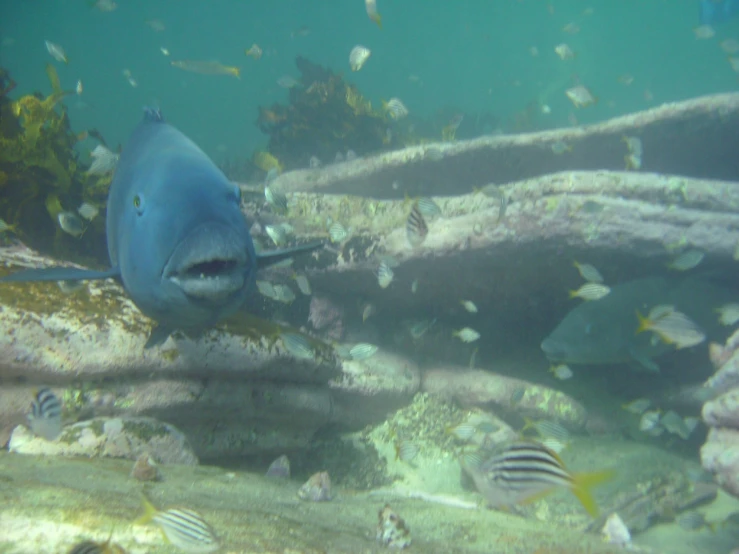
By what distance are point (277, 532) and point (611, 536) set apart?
3905mm

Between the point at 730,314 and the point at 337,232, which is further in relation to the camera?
the point at 337,232

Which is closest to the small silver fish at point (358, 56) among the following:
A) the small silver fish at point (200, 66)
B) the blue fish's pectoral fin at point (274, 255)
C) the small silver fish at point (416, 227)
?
the small silver fish at point (200, 66)

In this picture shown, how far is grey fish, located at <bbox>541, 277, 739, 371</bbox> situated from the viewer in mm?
6363

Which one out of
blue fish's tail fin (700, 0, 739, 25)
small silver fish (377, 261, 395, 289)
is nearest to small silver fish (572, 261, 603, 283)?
small silver fish (377, 261, 395, 289)

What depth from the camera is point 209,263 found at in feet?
6.10

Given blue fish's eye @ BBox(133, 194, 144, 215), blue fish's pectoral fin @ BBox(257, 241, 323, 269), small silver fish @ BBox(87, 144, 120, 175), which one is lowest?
blue fish's eye @ BBox(133, 194, 144, 215)

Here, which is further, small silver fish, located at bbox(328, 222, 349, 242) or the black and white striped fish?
small silver fish, located at bbox(328, 222, 349, 242)

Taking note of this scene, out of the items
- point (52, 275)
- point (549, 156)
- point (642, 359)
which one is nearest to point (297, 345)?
point (52, 275)

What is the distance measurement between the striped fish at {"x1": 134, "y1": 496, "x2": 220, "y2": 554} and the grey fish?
5.66 m

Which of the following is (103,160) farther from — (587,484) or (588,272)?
(588,272)

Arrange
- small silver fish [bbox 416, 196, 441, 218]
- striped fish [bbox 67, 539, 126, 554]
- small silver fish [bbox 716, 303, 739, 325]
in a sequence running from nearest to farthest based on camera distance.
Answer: striped fish [bbox 67, 539, 126, 554]
small silver fish [bbox 716, 303, 739, 325]
small silver fish [bbox 416, 196, 441, 218]

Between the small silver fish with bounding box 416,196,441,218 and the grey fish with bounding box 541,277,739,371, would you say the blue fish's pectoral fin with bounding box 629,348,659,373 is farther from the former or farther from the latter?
the small silver fish with bounding box 416,196,441,218

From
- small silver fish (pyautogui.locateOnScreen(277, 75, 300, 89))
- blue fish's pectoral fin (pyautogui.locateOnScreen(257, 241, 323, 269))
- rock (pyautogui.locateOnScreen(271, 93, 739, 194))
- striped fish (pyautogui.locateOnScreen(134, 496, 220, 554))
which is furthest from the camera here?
small silver fish (pyautogui.locateOnScreen(277, 75, 300, 89))

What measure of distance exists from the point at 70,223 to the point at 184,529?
16.3 ft
